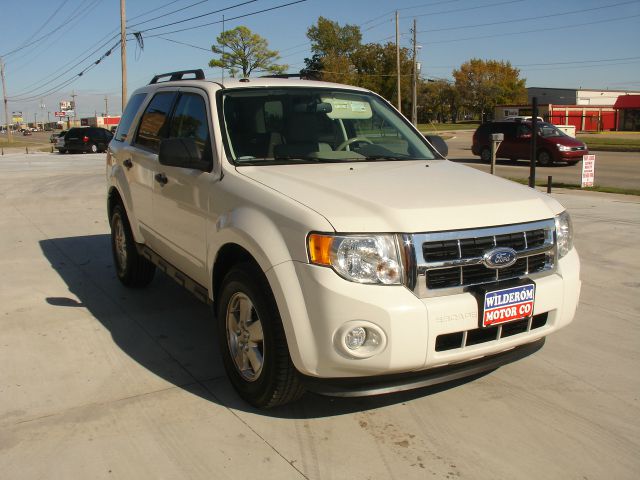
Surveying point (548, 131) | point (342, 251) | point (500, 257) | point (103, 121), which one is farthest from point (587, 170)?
point (103, 121)

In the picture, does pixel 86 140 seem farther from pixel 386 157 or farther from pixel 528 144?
pixel 386 157

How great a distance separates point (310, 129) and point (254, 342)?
165 centimetres

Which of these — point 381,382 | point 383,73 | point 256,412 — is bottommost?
point 256,412

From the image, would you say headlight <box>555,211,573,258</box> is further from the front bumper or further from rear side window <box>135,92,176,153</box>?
rear side window <box>135,92,176,153</box>

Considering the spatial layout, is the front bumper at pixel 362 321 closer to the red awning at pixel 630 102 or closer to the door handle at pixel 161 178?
the door handle at pixel 161 178

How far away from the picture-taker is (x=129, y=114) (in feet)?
20.1

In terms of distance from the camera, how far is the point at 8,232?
923 centimetres

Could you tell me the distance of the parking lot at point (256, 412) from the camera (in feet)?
10.1

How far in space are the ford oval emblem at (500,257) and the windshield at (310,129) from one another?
4.71ft

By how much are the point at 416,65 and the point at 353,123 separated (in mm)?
61009

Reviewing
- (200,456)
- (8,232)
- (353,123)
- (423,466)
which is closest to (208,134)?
(353,123)

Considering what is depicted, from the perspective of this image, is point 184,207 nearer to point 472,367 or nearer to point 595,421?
point 472,367

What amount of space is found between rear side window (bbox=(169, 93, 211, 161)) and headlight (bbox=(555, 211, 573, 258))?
2.14m

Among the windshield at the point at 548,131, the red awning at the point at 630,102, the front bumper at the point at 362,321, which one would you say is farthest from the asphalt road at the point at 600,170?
the red awning at the point at 630,102
